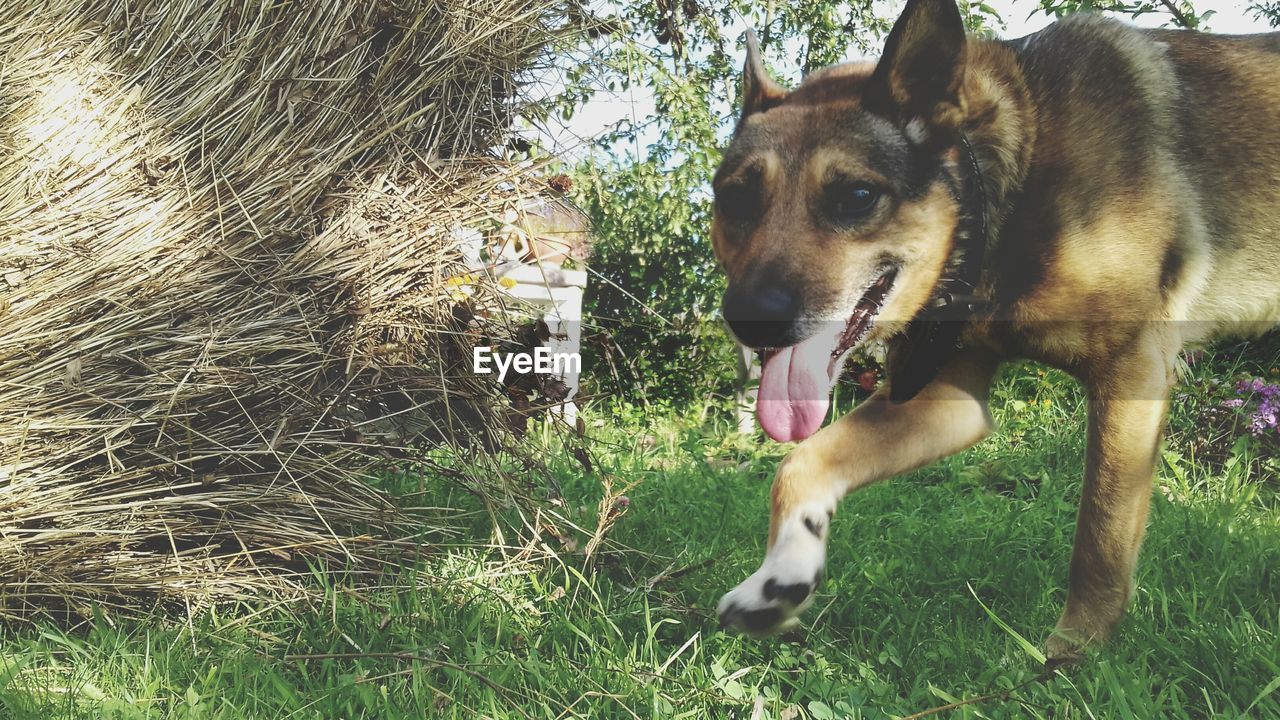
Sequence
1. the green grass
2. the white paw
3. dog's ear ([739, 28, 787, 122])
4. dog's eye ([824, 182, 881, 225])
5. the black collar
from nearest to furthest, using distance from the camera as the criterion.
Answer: the white paw → the green grass → dog's eye ([824, 182, 881, 225]) → the black collar → dog's ear ([739, 28, 787, 122])

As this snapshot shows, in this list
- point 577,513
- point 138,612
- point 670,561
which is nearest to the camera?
point 138,612

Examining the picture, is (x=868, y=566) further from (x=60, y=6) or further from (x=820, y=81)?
(x=60, y=6)

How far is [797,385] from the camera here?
1900mm

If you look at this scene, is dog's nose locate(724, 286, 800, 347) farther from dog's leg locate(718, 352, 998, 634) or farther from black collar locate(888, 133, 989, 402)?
black collar locate(888, 133, 989, 402)

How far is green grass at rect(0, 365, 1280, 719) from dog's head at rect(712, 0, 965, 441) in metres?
0.57

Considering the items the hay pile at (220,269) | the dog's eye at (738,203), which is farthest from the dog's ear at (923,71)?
the hay pile at (220,269)

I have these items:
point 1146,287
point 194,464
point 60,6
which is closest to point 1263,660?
point 1146,287

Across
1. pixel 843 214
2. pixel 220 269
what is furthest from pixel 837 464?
pixel 220 269

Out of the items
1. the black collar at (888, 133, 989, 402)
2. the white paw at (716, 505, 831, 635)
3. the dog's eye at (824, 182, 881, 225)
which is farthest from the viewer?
the black collar at (888, 133, 989, 402)

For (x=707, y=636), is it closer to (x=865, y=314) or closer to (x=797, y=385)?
(x=797, y=385)

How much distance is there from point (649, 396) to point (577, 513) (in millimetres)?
1995

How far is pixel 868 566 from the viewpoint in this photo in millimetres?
2395

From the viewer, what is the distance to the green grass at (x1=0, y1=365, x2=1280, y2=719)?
1812 mm

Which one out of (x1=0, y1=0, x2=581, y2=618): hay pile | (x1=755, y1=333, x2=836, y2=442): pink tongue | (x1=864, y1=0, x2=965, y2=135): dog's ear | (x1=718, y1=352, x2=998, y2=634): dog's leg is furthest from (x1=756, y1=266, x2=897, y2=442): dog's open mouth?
(x1=0, y1=0, x2=581, y2=618): hay pile
